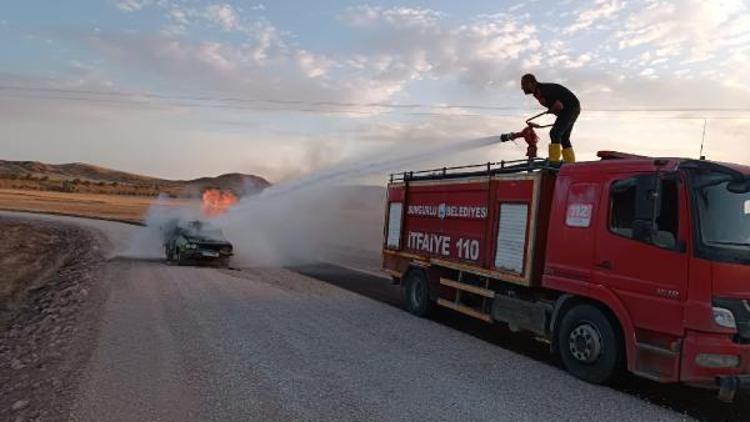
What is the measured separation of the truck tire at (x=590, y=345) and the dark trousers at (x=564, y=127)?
3360 millimetres

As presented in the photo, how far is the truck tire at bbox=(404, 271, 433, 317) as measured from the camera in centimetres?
1216

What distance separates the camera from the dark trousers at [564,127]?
10414 mm

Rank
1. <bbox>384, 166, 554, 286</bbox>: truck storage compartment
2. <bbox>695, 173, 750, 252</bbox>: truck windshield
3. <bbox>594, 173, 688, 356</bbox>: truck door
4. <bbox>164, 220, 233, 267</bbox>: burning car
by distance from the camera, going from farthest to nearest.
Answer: <bbox>164, 220, 233, 267</bbox>: burning car < <bbox>384, 166, 554, 286</bbox>: truck storage compartment < <bbox>594, 173, 688, 356</bbox>: truck door < <bbox>695, 173, 750, 252</bbox>: truck windshield

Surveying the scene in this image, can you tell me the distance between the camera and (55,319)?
11.7 meters

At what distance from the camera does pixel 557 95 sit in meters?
10.7

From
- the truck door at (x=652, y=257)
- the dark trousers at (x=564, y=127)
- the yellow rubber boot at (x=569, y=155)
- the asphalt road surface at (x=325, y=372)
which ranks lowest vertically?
the asphalt road surface at (x=325, y=372)

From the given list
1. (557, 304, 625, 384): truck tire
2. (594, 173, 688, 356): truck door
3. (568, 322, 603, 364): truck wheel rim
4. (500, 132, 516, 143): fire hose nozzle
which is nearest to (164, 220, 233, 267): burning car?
(500, 132, 516, 143): fire hose nozzle

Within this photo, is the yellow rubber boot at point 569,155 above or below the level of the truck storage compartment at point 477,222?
above

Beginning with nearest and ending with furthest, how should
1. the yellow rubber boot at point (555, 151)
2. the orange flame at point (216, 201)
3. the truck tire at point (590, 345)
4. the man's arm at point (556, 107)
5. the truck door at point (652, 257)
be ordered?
the truck door at point (652, 257), the truck tire at point (590, 345), the yellow rubber boot at point (555, 151), the man's arm at point (556, 107), the orange flame at point (216, 201)

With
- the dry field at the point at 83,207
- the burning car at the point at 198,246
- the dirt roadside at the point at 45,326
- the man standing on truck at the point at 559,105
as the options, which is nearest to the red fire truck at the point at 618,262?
the man standing on truck at the point at 559,105

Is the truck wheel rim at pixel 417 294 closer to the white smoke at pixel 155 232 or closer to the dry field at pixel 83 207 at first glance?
the white smoke at pixel 155 232

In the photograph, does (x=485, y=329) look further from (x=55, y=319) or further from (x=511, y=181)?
(x=55, y=319)

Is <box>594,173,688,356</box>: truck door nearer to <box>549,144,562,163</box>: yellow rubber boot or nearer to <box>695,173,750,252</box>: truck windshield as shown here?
<box>695,173,750,252</box>: truck windshield

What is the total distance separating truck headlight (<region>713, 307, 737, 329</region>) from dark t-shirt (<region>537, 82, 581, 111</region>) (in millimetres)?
4939
